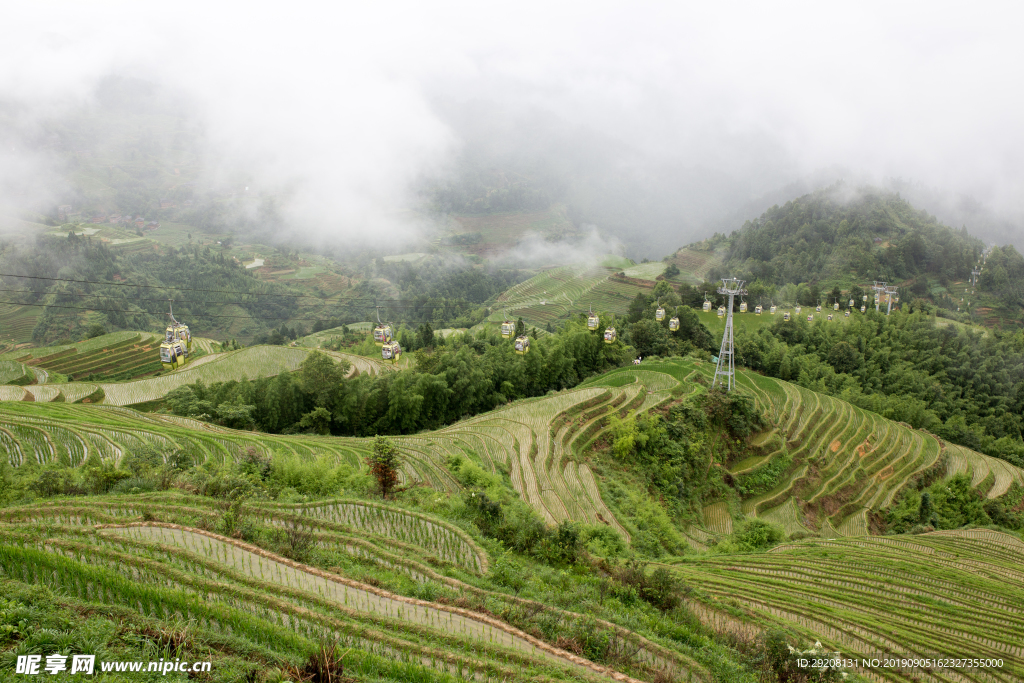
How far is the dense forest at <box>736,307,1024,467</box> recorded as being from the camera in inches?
1411

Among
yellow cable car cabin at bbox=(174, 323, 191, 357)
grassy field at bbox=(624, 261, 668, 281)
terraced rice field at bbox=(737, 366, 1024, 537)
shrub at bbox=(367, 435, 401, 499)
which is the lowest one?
terraced rice field at bbox=(737, 366, 1024, 537)

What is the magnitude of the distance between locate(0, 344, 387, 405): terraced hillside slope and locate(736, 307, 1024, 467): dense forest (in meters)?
34.0

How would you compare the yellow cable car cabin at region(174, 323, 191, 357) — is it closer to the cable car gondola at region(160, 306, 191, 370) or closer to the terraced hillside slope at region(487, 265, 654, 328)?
the cable car gondola at region(160, 306, 191, 370)

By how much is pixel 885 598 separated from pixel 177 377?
34243 millimetres

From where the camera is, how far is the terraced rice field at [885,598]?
373 inches

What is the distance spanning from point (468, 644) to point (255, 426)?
1999 centimetres

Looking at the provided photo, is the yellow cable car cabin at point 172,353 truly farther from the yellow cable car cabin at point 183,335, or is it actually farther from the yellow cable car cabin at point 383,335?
the yellow cable car cabin at point 383,335

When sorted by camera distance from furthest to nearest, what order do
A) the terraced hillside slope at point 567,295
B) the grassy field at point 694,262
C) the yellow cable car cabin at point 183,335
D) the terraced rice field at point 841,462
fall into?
the grassy field at point 694,262 < the terraced hillside slope at point 567,295 < the terraced rice field at point 841,462 < the yellow cable car cabin at point 183,335

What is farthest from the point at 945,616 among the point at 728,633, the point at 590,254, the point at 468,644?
the point at 590,254

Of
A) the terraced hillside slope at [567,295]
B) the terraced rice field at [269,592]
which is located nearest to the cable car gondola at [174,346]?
the terraced rice field at [269,592]

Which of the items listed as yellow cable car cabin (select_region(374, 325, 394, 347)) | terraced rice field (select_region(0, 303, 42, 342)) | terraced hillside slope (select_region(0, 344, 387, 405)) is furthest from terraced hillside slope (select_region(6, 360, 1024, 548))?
terraced rice field (select_region(0, 303, 42, 342))

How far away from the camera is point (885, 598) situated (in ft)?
37.2

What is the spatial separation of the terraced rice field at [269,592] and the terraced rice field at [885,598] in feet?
13.2

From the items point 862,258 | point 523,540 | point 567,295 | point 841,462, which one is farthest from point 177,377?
point 862,258
